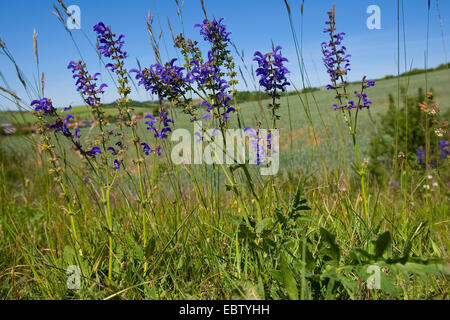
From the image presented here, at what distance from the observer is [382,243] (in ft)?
4.19

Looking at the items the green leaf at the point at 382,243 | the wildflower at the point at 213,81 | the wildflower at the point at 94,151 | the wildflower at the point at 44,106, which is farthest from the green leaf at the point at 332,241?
the wildflower at the point at 44,106

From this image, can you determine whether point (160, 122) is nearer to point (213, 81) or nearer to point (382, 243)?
point (213, 81)

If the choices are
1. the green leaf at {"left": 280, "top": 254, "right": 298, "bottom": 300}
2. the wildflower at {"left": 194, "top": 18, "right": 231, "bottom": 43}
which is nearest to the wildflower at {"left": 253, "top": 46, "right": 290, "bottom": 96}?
the wildflower at {"left": 194, "top": 18, "right": 231, "bottom": 43}

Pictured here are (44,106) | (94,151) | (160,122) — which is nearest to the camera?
(44,106)

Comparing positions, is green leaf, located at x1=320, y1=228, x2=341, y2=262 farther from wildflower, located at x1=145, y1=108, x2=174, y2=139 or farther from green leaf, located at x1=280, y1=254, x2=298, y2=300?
wildflower, located at x1=145, y1=108, x2=174, y2=139

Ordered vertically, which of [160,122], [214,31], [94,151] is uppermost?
[214,31]

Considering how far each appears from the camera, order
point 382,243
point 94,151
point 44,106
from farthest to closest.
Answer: point 94,151 → point 44,106 → point 382,243

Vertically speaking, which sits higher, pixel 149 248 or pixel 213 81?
pixel 213 81

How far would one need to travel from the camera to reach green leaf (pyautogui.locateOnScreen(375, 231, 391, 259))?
126 cm

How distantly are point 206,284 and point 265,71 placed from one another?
1.26m

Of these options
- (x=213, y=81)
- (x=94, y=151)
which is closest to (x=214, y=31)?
(x=213, y=81)

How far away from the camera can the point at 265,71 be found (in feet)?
6.24
